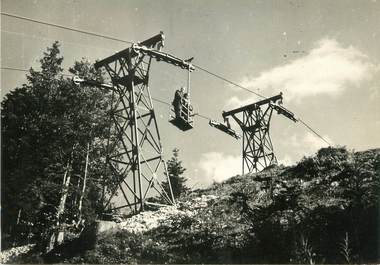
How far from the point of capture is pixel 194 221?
12.8 meters

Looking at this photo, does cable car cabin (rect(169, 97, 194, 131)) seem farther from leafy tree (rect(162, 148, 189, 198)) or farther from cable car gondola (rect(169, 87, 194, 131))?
leafy tree (rect(162, 148, 189, 198))

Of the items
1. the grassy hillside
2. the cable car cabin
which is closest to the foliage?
the cable car cabin

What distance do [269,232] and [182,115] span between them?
877cm

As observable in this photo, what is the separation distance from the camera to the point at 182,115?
59.8 ft

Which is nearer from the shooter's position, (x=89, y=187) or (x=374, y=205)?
(x=374, y=205)

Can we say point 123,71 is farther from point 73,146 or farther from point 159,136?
point 73,146

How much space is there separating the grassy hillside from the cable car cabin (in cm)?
495

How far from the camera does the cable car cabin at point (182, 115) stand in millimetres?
18125

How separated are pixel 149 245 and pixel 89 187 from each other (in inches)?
443

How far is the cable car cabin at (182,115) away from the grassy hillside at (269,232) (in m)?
4.95

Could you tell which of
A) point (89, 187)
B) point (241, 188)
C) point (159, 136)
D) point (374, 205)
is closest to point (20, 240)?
point (89, 187)

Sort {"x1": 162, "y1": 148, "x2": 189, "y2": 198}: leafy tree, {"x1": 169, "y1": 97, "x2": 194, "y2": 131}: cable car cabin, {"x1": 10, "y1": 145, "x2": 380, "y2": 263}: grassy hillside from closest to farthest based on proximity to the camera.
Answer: {"x1": 10, "y1": 145, "x2": 380, "y2": 263}: grassy hillside, {"x1": 169, "y1": 97, "x2": 194, "y2": 131}: cable car cabin, {"x1": 162, "y1": 148, "x2": 189, "y2": 198}: leafy tree

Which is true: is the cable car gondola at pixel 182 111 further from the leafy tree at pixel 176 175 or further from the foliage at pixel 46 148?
the leafy tree at pixel 176 175

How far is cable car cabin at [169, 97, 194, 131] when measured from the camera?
18.1 meters
